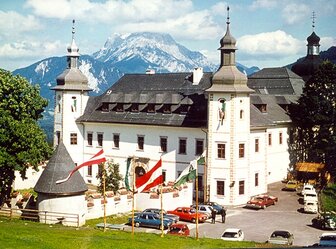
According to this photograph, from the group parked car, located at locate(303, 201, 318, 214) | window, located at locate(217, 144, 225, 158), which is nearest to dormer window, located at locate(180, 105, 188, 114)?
window, located at locate(217, 144, 225, 158)

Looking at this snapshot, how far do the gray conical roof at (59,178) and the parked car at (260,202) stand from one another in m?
14.8

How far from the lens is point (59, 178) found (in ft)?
128

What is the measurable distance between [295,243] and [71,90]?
33178mm

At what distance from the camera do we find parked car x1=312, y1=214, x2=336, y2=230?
123ft

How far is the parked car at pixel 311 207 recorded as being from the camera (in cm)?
4447

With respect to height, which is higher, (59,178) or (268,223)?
(59,178)

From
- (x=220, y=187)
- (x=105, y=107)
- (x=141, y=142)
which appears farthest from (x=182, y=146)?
(x=105, y=107)

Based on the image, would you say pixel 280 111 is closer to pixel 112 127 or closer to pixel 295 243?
pixel 112 127

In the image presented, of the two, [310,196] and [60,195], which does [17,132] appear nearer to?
[60,195]

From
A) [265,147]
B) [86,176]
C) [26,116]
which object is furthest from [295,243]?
[86,176]

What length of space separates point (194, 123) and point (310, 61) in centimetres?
2995

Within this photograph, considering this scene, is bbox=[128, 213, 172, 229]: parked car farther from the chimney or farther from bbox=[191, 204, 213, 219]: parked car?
the chimney

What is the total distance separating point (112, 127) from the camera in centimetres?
5941

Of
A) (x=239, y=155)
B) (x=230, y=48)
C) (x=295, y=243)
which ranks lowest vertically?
(x=295, y=243)
